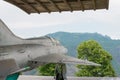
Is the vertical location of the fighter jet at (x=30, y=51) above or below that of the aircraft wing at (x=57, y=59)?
above

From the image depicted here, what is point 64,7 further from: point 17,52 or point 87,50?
point 87,50

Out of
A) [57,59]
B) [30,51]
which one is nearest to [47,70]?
[57,59]

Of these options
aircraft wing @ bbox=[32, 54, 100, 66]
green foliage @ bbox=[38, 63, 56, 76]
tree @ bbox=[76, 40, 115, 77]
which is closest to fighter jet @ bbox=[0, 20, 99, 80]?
aircraft wing @ bbox=[32, 54, 100, 66]

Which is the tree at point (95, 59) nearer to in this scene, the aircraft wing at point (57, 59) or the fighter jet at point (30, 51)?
the aircraft wing at point (57, 59)

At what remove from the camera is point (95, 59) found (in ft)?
262

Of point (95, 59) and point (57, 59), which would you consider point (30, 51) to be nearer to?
point (57, 59)

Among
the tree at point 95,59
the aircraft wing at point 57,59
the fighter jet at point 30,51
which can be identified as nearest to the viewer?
the fighter jet at point 30,51

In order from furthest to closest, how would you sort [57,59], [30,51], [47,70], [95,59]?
[95,59] < [47,70] < [57,59] < [30,51]

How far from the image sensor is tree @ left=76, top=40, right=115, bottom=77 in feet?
242

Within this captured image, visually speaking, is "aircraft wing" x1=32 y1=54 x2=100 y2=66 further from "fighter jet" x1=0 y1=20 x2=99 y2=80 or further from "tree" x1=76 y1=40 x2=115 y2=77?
"tree" x1=76 y1=40 x2=115 y2=77

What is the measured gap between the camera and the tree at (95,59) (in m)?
73.8

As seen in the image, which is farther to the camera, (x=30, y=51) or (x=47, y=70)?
(x=47, y=70)

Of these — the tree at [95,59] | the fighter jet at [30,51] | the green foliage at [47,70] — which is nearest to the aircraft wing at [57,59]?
the fighter jet at [30,51]

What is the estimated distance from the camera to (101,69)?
74.9 metres
